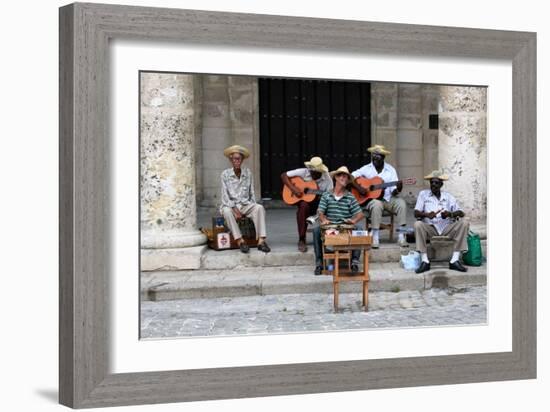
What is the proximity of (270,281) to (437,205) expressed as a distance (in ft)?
6.66

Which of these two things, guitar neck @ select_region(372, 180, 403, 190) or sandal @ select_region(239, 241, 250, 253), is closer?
sandal @ select_region(239, 241, 250, 253)

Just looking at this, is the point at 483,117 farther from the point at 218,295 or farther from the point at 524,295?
the point at 524,295

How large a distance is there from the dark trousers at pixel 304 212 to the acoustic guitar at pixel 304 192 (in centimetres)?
6

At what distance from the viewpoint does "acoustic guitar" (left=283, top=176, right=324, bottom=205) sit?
42.7 feet

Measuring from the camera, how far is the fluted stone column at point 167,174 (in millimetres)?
11914

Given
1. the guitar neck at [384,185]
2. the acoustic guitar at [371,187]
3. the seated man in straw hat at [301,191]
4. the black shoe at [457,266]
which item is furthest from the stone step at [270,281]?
the guitar neck at [384,185]

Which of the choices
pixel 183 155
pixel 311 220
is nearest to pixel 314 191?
pixel 311 220

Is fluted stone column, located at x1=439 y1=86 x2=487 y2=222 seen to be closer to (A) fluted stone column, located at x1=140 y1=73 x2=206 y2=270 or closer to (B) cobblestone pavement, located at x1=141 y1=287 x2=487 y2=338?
(B) cobblestone pavement, located at x1=141 y1=287 x2=487 y2=338

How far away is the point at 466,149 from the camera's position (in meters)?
13.0

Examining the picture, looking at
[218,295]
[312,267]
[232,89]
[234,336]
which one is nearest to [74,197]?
[234,336]

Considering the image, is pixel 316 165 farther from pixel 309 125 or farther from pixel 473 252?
pixel 309 125

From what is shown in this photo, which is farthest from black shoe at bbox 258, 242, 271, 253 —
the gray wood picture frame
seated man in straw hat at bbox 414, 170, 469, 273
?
the gray wood picture frame

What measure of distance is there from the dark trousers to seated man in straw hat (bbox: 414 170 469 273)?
1.26 m

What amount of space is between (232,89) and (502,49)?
9.36 metres
